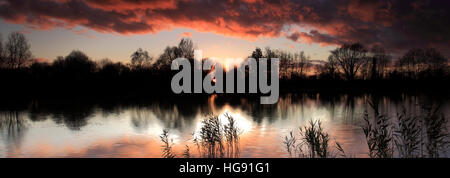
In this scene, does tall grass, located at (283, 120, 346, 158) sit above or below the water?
above

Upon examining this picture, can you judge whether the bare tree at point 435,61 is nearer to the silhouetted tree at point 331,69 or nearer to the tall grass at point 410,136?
the silhouetted tree at point 331,69

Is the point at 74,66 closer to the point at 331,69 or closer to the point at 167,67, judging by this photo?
the point at 167,67

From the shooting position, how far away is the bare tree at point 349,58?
78.9m

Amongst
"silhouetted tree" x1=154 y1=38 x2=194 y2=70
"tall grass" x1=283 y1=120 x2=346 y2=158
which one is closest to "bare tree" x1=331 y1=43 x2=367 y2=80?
"silhouetted tree" x1=154 y1=38 x2=194 y2=70

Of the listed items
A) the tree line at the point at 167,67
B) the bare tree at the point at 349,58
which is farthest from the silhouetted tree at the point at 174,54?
the bare tree at the point at 349,58

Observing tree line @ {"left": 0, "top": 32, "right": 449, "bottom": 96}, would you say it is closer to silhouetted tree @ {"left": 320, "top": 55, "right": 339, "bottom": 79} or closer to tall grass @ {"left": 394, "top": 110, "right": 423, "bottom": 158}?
silhouetted tree @ {"left": 320, "top": 55, "right": 339, "bottom": 79}

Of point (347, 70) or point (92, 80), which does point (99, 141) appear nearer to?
point (92, 80)

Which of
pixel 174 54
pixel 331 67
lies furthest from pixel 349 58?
pixel 174 54

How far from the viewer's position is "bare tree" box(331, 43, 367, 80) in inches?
3105

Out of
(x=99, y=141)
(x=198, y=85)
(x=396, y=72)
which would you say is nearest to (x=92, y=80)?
(x=198, y=85)

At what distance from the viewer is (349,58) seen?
79625mm

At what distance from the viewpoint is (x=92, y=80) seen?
59875 millimetres
